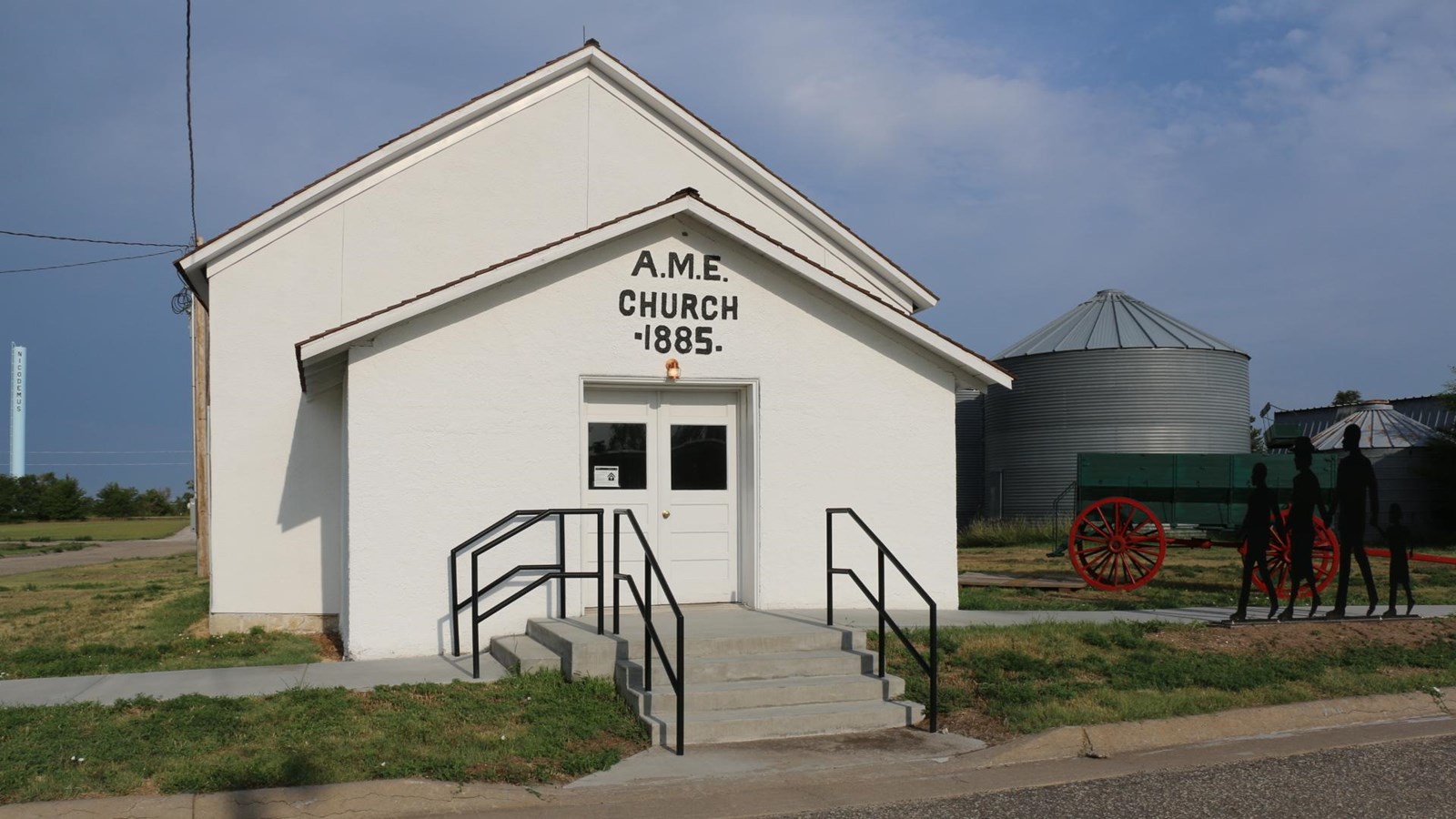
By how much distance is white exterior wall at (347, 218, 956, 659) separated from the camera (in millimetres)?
10375

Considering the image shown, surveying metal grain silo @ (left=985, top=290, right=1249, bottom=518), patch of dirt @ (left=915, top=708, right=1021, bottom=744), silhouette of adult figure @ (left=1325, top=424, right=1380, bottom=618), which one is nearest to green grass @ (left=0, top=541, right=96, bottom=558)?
metal grain silo @ (left=985, top=290, right=1249, bottom=518)

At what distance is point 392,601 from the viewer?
10336mm

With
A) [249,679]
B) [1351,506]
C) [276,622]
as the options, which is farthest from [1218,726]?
[276,622]

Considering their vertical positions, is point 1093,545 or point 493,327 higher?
point 493,327

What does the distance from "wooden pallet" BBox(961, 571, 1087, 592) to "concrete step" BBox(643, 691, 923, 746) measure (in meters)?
7.48

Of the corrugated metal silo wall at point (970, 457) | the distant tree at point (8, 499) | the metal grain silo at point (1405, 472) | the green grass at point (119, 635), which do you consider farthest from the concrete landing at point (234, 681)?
the distant tree at point (8, 499)

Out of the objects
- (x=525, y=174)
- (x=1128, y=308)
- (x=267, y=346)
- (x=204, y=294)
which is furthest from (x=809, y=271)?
(x=1128, y=308)

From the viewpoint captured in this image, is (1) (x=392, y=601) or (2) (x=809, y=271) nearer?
(1) (x=392, y=601)

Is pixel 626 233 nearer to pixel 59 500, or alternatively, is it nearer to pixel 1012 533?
pixel 1012 533

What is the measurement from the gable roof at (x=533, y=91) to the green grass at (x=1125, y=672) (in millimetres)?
6035

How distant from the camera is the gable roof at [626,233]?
10141mm

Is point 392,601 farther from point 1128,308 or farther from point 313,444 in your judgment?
point 1128,308

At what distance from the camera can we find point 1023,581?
53.6ft

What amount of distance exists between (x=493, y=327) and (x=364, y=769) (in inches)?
193
